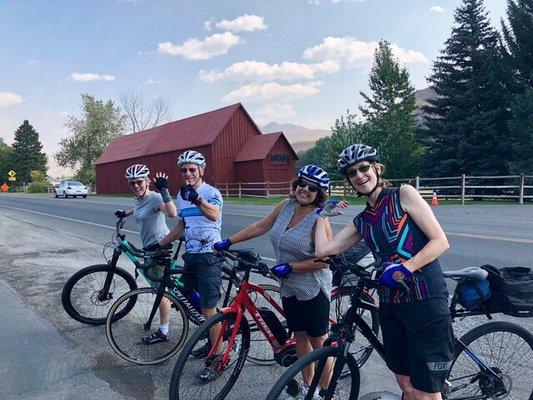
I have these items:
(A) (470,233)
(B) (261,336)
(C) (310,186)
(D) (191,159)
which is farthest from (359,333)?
(A) (470,233)

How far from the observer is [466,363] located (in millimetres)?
3115

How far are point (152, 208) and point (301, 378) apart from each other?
2895 mm

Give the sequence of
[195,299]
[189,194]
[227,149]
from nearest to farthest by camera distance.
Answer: [189,194]
[195,299]
[227,149]

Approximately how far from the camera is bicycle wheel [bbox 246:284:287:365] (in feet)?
12.3

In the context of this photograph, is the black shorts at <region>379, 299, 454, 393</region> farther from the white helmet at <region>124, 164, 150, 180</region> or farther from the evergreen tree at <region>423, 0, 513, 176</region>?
the evergreen tree at <region>423, 0, 513, 176</region>

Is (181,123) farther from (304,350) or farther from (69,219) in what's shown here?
(304,350)

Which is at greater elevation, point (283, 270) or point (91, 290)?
point (283, 270)

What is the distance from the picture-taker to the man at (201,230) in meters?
4.12

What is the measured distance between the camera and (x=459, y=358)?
10.2ft

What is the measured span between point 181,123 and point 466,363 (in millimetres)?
47200

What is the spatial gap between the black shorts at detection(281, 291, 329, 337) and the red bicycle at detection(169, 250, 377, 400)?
13.4 inches

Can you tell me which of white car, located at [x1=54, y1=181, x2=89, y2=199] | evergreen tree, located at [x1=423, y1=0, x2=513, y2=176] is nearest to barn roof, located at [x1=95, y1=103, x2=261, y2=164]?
white car, located at [x1=54, y1=181, x2=89, y2=199]

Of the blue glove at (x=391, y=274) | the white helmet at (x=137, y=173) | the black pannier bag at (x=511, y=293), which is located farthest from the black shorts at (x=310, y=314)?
the white helmet at (x=137, y=173)

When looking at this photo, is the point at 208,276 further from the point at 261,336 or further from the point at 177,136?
the point at 177,136
